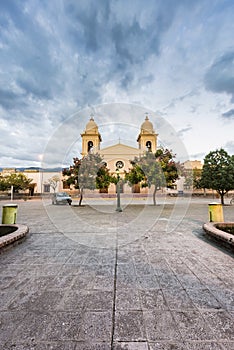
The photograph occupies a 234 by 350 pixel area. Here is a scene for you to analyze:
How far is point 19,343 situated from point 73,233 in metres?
3.82

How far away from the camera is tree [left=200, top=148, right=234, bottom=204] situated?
48.1ft

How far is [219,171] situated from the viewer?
15.0 m

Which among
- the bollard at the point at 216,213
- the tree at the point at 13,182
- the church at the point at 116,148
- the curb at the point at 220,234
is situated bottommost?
the curb at the point at 220,234

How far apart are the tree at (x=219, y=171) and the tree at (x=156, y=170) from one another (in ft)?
14.2

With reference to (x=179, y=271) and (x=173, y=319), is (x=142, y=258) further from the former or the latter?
(x=173, y=319)

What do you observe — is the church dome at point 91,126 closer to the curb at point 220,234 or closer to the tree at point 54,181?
the tree at point 54,181

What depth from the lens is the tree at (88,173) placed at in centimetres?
1337

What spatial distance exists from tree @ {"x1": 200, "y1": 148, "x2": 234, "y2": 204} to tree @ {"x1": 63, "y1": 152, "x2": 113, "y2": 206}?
8.81 m

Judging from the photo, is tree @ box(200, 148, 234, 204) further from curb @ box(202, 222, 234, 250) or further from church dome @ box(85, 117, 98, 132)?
church dome @ box(85, 117, 98, 132)

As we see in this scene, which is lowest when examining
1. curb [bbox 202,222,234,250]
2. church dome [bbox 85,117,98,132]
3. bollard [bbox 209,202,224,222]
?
curb [bbox 202,222,234,250]

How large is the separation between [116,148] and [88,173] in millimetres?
24559

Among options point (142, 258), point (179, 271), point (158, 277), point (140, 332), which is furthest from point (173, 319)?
point (142, 258)

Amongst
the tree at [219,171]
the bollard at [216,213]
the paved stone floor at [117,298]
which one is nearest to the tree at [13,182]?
the tree at [219,171]

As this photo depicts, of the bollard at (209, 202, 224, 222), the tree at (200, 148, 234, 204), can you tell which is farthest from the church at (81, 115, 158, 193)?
the bollard at (209, 202, 224, 222)
